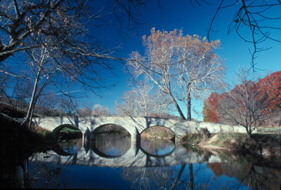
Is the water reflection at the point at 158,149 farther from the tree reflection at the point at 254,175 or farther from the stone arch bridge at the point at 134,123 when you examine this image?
the tree reflection at the point at 254,175

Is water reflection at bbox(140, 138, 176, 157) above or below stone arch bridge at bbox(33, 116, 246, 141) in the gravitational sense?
below

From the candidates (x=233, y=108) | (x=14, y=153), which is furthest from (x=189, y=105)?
(x=14, y=153)

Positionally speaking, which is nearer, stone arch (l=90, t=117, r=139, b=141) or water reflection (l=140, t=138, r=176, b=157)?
water reflection (l=140, t=138, r=176, b=157)

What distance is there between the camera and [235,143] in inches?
445

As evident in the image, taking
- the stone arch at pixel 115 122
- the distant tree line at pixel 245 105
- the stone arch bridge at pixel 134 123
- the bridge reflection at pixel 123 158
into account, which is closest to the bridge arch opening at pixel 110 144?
the bridge reflection at pixel 123 158

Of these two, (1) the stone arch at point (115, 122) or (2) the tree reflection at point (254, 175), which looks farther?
(1) the stone arch at point (115, 122)

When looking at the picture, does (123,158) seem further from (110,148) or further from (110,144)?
(110,144)

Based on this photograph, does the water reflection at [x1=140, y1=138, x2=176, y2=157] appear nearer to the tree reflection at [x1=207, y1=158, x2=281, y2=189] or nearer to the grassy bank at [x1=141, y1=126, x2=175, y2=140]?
the tree reflection at [x1=207, y1=158, x2=281, y2=189]

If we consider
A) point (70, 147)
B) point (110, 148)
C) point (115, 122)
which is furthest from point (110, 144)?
point (70, 147)

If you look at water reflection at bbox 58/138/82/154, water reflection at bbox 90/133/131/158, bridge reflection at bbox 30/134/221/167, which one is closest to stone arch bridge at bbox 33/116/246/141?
water reflection at bbox 90/133/131/158

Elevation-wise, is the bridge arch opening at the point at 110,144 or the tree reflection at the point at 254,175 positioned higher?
the tree reflection at the point at 254,175

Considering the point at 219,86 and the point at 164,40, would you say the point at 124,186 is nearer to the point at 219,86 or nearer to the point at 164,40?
the point at 219,86

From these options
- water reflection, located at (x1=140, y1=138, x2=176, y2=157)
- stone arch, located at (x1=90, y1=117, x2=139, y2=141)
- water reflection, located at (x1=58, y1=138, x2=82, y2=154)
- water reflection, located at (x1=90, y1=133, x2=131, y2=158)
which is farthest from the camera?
stone arch, located at (x1=90, y1=117, x2=139, y2=141)

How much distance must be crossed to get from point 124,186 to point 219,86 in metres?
12.7
